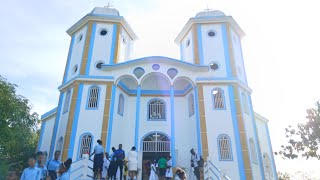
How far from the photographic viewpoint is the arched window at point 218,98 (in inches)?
704

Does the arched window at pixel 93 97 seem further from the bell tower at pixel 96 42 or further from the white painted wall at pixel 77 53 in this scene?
the white painted wall at pixel 77 53

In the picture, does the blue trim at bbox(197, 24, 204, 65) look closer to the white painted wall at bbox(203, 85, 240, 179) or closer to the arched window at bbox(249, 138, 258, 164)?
the white painted wall at bbox(203, 85, 240, 179)

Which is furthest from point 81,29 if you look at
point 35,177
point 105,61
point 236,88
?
point 35,177

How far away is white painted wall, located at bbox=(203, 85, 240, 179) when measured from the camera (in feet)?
52.8

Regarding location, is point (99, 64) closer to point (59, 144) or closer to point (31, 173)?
point (59, 144)

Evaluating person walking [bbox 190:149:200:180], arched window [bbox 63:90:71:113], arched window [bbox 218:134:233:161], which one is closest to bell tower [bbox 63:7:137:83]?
arched window [bbox 63:90:71:113]

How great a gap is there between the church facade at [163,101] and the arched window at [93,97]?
61 millimetres

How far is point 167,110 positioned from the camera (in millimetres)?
19672

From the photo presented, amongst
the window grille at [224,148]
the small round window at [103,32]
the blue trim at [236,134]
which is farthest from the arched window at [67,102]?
the blue trim at [236,134]

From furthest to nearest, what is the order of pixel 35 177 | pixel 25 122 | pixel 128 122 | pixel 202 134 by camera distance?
pixel 25 122, pixel 128 122, pixel 202 134, pixel 35 177

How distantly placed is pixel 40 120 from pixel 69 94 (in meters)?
4.81

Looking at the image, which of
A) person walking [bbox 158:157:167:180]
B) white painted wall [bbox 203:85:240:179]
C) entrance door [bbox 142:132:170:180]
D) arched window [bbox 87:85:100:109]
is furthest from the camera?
entrance door [bbox 142:132:170:180]

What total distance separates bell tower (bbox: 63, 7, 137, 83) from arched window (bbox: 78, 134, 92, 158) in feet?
13.7

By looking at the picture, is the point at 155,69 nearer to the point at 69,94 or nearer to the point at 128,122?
the point at 128,122
